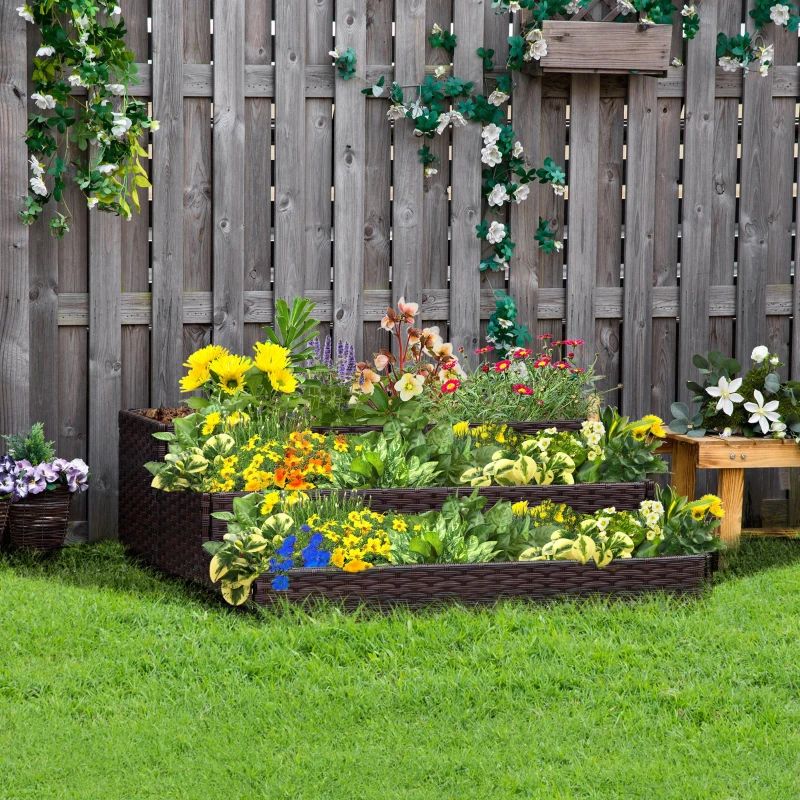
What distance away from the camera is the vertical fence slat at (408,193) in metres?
5.14

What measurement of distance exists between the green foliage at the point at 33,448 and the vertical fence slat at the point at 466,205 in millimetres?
1769

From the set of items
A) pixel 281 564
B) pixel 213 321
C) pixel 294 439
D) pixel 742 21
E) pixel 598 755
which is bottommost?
pixel 598 755

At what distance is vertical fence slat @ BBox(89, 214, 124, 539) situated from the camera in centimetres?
497

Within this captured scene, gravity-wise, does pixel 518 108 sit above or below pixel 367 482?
above

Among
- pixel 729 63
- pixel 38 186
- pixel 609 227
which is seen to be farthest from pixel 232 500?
pixel 729 63

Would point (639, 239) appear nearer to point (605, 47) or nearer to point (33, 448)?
point (605, 47)

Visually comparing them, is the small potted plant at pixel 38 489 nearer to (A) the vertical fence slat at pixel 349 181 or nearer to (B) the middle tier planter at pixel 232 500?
(B) the middle tier planter at pixel 232 500

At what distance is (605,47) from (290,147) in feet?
4.64

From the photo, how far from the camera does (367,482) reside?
416 cm

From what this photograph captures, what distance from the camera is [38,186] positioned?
→ 4.82 m

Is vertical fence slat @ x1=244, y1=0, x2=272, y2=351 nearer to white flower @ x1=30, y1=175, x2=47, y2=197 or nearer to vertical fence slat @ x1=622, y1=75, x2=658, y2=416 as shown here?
white flower @ x1=30, y1=175, x2=47, y2=197

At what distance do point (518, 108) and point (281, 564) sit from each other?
8.44ft

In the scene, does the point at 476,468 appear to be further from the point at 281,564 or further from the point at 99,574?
the point at 99,574

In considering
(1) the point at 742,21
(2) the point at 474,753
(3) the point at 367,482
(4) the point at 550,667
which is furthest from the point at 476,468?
(1) the point at 742,21
